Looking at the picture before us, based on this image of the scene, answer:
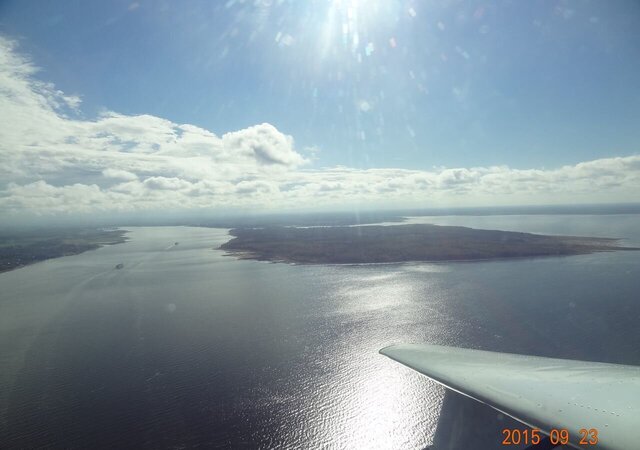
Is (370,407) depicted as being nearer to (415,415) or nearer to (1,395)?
(415,415)

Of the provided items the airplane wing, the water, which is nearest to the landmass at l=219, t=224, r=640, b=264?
the water

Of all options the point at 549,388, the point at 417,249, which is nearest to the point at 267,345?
the point at 549,388

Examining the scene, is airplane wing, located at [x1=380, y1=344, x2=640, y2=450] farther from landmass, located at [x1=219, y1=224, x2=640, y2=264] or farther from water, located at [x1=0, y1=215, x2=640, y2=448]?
landmass, located at [x1=219, y1=224, x2=640, y2=264]

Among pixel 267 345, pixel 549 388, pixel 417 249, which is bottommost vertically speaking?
pixel 267 345

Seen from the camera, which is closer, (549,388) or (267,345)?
(549,388)

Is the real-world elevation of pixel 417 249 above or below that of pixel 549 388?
below

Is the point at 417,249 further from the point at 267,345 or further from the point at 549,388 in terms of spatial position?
the point at 549,388
